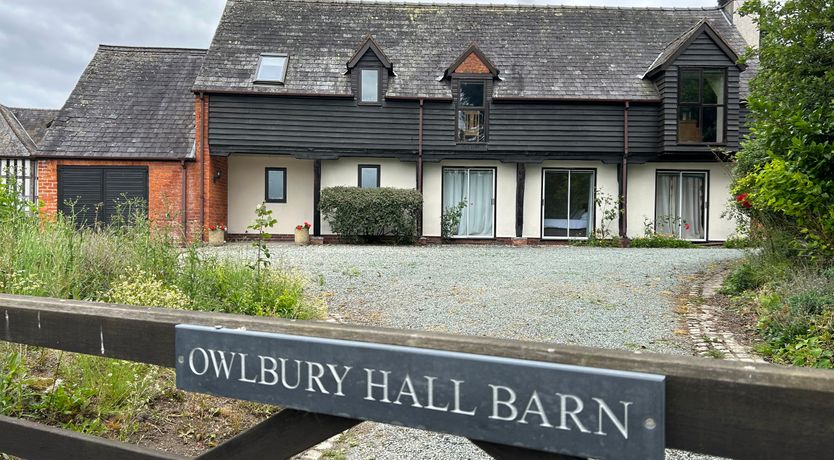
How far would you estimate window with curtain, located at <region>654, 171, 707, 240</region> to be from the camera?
16828mm

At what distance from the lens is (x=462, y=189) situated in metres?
16.8

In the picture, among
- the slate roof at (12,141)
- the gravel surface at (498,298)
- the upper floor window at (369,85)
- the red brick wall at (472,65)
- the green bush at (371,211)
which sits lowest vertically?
the gravel surface at (498,298)

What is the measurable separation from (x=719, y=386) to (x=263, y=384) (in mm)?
1094

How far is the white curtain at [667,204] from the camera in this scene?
16.8 metres

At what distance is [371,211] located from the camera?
1502 centimetres

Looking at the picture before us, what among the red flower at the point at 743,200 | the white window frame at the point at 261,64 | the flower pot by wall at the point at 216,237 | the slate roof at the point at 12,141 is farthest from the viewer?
the slate roof at the point at 12,141

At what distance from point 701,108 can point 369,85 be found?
9.12 meters

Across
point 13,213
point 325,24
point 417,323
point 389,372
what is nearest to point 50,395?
point 389,372

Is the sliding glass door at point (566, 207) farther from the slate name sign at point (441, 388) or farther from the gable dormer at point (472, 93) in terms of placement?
the slate name sign at point (441, 388)

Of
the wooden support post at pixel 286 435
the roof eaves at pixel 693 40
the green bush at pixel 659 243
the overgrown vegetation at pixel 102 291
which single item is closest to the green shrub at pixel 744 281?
the overgrown vegetation at pixel 102 291

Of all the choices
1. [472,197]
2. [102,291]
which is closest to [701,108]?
[472,197]

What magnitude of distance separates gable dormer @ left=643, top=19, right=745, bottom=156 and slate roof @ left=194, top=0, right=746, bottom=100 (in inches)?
31.4

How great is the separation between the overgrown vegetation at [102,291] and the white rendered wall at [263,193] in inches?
396

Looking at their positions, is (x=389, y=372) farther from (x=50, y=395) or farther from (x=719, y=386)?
(x=50, y=395)
